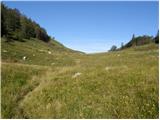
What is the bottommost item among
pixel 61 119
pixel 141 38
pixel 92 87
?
pixel 61 119

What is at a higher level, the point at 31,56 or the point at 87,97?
the point at 31,56

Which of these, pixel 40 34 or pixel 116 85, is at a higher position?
pixel 40 34

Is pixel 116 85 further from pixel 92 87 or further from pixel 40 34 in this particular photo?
pixel 40 34

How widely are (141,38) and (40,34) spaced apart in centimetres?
4626

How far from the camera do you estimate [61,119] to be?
948cm

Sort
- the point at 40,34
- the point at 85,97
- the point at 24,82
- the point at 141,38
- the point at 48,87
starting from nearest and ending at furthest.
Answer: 1. the point at 85,97
2. the point at 48,87
3. the point at 24,82
4. the point at 40,34
5. the point at 141,38

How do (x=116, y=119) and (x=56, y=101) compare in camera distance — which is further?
(x=56, y=101)

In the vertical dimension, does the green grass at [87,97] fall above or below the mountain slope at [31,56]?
below

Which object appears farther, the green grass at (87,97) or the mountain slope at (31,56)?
the mountain slope at (31,56)

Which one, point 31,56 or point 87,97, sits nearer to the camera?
point 87,97

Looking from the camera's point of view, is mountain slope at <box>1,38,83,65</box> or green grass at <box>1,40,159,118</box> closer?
green grass at <box>1,40,159,118</box>

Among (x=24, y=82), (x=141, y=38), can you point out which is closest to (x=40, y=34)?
(x=141, y=38)

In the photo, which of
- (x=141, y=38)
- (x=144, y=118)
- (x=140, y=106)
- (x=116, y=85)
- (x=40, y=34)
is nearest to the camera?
(x=144, y=118)

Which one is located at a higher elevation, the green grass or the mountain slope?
the mountain slope
